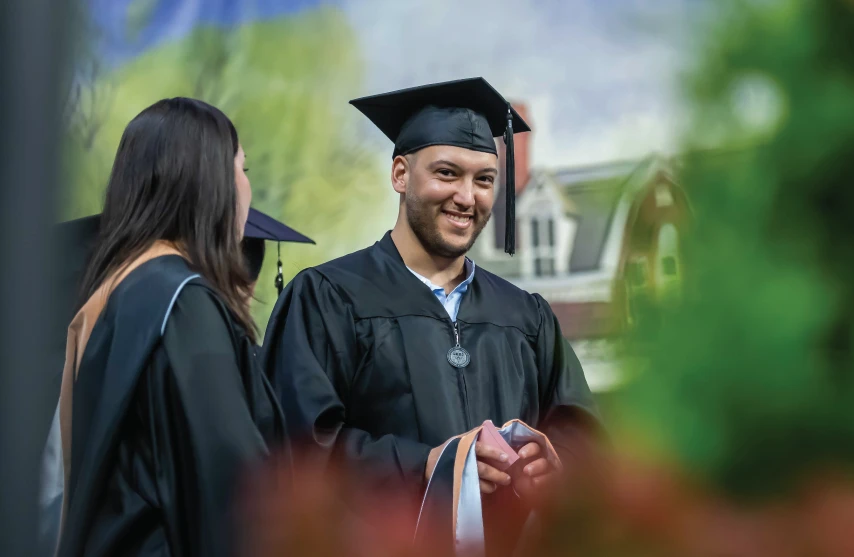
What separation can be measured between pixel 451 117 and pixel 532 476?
981 millimetres

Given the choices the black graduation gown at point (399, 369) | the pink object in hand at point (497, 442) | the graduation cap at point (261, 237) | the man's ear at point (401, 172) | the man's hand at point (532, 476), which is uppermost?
the man's ear at point (401, 172)

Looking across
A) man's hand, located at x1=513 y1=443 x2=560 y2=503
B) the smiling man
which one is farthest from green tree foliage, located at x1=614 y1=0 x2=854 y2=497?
man's hand, located at x1=513 y1=443 x2=560 y2=503

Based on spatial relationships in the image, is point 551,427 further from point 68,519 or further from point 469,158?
point 68,519

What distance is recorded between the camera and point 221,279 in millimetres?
1697

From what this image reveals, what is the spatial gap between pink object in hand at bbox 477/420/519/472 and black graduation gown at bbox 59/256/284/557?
63 cm

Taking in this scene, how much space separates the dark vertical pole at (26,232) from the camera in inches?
33.9

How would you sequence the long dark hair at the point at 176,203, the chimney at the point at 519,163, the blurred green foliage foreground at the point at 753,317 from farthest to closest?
the chimney at the point at 519,163 → the blurred green foliage foreground at the point at 753,317 → the long dark hair at the point at 176,203

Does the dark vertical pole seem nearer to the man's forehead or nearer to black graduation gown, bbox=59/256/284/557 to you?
black graduation gown, bbox=59/256/284/557

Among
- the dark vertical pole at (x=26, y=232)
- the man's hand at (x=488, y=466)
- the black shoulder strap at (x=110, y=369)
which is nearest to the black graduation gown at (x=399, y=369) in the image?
the man's hand at (x=488, y=466)

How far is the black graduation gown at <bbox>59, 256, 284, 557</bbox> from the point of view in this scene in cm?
155

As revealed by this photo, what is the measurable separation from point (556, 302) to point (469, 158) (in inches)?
24.1

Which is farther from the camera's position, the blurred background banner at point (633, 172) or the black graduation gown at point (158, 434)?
the blurred background banner at point (633, 172)

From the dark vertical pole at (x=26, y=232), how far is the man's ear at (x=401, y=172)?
1608 mm

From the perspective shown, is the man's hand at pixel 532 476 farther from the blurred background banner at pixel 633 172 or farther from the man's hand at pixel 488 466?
the blurred background banner at pixel 633 172
